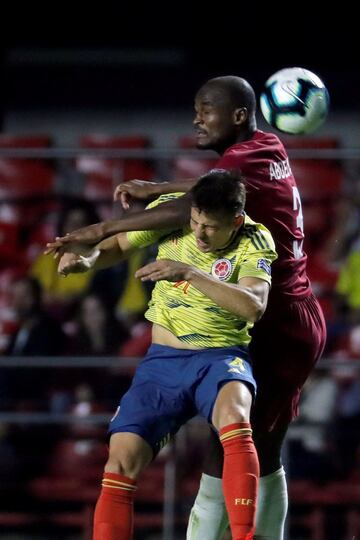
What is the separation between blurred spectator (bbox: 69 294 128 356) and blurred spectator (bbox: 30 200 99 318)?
193 mm

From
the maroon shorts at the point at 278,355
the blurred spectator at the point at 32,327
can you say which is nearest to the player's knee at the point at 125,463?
the maroon shorts at the point at 278,355

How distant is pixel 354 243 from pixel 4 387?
2310 mm

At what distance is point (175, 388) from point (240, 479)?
1.52 ft

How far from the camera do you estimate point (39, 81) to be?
12.1 m

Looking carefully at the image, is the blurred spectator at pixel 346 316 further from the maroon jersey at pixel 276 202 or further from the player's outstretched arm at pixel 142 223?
the player's outstretched arm at pixel 142 223

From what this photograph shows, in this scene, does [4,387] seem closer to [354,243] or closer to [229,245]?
[354,243]

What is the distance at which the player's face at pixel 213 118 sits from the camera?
4844 millimetres

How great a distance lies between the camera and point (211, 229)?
176 inches

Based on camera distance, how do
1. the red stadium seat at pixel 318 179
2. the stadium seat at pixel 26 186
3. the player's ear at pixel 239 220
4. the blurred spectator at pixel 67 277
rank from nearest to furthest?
the player's ear at pixel 239 220, the blurred spectator at pixel 67 277, the red stadium seat at pixel 318 179, the stadium seat at pixel 26 186

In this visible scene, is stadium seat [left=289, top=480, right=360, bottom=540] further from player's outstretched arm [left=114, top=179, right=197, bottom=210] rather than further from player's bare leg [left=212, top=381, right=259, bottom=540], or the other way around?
player's bare leg [left=212, top=381, right=259, bottom=540]

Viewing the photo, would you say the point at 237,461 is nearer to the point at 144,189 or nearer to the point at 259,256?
the point at 259,256

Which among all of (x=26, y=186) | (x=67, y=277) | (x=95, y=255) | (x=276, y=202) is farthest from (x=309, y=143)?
(x=95, y=255)

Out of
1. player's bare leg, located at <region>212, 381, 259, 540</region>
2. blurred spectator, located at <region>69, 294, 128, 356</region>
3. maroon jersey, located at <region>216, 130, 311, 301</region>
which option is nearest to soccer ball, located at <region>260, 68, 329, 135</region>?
maroon jersey, located at <region>216, 130, 311, 301</region>

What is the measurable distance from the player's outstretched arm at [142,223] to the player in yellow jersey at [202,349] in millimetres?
45
